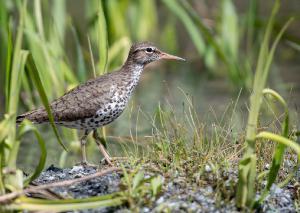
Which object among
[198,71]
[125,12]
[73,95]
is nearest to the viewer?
[73,95]

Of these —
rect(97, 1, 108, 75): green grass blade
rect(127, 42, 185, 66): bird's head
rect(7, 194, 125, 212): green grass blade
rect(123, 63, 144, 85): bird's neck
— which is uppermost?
rect(97, 1, 108, 75): green grass blade

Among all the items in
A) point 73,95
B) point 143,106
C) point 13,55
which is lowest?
point 143,106

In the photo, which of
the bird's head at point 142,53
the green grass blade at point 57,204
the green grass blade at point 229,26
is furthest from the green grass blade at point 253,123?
the green grass blade at point 229,26

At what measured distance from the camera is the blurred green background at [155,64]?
948 centimetres

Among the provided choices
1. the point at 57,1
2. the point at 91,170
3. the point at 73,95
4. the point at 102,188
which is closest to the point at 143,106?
the point at 57,1

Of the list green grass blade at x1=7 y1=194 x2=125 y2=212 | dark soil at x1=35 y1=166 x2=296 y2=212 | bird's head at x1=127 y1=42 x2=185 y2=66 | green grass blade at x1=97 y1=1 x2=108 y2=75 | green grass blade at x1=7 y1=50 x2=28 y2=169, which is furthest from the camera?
bird's head at x1=127 y1=42 x2=185 y2=66

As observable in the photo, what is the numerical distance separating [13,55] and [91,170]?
1.69 meters

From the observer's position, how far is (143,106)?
1179 cm

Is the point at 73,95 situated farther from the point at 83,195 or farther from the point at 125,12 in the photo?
the point at 125,12

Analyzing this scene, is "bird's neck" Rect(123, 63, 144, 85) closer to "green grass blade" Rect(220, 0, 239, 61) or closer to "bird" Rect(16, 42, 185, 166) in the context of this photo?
"bird" Rect(16, 42, 185, 166)

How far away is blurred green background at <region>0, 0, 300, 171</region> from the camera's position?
31.1 feet

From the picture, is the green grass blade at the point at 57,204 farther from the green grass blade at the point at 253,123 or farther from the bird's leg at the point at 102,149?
the bird's leg at the point at 102,149

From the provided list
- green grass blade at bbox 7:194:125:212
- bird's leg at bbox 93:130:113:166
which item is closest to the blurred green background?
bird's leg at bbox 93:130:113:166

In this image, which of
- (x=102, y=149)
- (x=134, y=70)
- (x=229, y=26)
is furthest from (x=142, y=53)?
(x=229, y=26)
